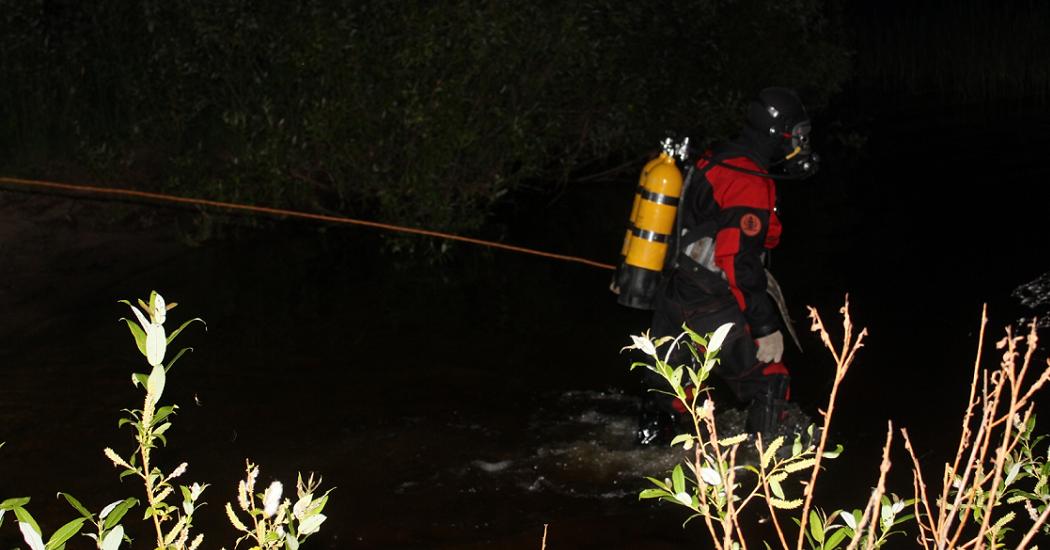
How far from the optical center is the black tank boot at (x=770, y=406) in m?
4.98

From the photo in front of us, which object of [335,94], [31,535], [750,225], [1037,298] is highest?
[335,94]

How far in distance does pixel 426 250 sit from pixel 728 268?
5412 mm

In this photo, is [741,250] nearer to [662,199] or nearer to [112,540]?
[662,199]

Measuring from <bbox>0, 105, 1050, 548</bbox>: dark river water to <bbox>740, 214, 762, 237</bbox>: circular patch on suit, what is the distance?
1.20 metres

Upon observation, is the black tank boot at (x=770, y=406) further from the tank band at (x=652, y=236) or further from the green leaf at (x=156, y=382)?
the green leaf at (x=156, y=382)

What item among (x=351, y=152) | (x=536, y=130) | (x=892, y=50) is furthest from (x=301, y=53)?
(x=892, y=50)

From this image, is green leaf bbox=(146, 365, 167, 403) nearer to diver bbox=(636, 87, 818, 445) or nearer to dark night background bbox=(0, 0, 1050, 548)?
dark night background bbox=(0, 0, 1050, 548)

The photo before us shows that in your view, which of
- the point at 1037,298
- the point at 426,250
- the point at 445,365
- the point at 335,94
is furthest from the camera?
the point at 335,94

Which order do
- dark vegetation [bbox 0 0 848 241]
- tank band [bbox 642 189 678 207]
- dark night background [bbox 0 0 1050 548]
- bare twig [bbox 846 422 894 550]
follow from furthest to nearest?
1. dark vegetation [bbox 0 0 848 241]
2. dark night background [bbox 0 0 1050 548]
3. tank band [bbox 642 189 678 207]
4. bare twig [bbox 846 422 894 550]

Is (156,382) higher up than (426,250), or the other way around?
(156,382)

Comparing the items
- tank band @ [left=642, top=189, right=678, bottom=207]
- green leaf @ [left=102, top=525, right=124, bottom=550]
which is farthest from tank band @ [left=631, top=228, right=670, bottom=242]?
green leaf @ [left=102, top=525, right=124, bottom=550]

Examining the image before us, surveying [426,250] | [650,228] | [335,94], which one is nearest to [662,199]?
[650,228]

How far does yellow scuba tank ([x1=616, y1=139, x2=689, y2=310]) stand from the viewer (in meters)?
4.89

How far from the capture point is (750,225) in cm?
461
